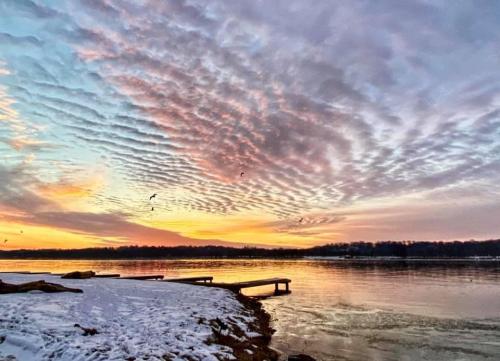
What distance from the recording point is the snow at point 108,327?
11078mm

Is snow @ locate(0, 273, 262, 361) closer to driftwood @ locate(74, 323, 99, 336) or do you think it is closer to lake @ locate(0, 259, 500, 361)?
driftwood @ locate(74, 323, 99, 336)

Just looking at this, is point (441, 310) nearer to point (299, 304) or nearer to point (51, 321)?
point (299, 304)

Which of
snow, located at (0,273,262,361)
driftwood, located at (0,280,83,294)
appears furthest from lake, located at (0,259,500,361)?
driftwood, located at (0,280,83,294)

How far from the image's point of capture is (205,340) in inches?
563

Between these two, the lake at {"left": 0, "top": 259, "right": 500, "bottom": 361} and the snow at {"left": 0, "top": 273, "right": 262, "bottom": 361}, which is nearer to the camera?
the snow at {"left": 0, "top": 273, "right": 262, "bottom": 361}

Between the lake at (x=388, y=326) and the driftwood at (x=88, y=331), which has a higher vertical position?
→ the driftwood at (x=88, y=331)

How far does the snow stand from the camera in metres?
11.1

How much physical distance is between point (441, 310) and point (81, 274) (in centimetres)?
2698

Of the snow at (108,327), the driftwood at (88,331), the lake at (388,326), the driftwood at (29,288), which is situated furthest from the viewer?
the driftwood at (29,288)

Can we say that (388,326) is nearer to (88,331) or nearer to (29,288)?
(88,331)

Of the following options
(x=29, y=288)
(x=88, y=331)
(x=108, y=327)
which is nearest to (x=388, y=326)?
(x=108, y=327)

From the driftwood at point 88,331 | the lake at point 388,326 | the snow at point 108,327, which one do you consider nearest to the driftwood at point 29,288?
the snow at point 108,327

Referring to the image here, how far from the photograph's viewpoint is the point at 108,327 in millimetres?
13578

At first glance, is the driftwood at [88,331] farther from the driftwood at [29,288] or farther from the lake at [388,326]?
the lake at [388,326]
